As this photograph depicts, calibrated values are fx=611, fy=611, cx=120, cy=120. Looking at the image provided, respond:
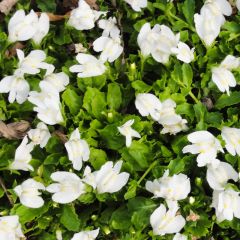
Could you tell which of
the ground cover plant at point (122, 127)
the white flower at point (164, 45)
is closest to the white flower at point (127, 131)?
the ground cover plant at point (122, 127)

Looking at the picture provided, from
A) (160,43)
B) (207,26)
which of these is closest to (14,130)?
(160,43)

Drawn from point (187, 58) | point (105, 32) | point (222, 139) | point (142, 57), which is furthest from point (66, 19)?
point (222, 139)

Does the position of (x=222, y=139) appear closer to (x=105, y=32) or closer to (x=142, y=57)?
(x=142, y=57)

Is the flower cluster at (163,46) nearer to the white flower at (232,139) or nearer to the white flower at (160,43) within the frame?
the white flower at (160,43)

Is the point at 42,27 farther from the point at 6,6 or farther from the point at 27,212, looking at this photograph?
the point at 27,212

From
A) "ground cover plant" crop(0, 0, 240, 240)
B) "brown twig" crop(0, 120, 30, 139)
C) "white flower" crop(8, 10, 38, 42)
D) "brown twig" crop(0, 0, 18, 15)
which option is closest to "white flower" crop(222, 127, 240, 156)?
"ground cover plant" crop(0, 0, 240, 240)

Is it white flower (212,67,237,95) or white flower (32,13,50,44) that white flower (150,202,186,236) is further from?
white flower (32,13,50,44)
